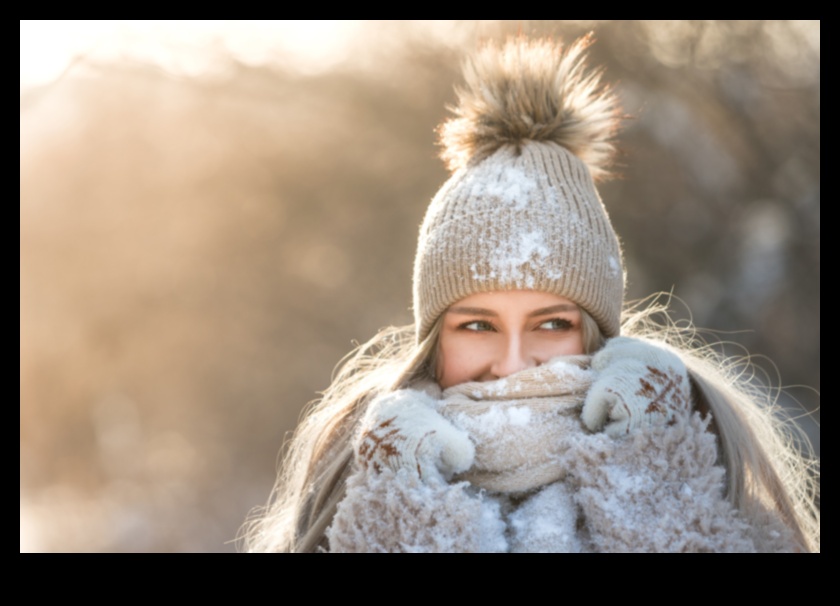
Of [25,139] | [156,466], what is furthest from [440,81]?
[156,466]

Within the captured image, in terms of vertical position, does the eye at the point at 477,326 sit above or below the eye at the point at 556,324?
above

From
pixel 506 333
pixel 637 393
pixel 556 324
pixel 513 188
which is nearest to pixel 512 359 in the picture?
pixel 506 333

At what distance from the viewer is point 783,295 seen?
5.43 m

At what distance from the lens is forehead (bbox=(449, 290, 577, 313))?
1908 mm

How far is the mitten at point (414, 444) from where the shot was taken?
1.65 meters

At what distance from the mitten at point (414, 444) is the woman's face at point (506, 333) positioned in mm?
208

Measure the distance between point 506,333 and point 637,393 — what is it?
0.36m

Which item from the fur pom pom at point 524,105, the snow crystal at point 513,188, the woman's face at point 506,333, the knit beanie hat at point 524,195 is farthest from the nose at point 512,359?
the fur pom pom at point 524,105

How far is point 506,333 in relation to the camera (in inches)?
75.0

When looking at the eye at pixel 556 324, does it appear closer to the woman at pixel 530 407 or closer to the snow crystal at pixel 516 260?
the woman at pixel 530 407

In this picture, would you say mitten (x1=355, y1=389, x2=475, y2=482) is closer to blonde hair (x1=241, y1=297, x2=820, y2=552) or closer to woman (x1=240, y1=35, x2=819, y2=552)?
woman (x1=240, y1=35, x2=819, y2=552)

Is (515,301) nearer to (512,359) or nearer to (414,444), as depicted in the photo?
(512,359)

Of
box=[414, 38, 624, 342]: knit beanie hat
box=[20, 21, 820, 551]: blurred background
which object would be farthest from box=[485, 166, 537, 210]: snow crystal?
box=[20, 21, 820, 551]: blurred background
